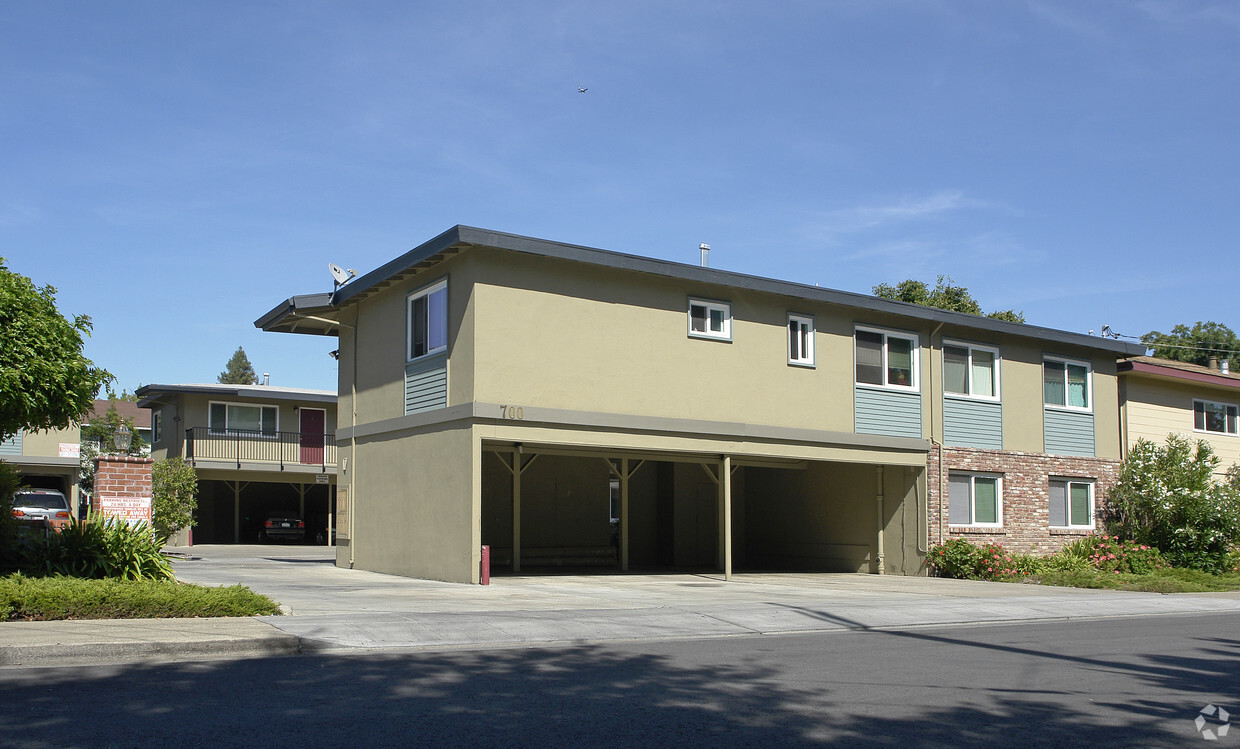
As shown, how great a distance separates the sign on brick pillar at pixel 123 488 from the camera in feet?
50.4

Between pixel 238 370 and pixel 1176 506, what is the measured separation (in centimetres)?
10478

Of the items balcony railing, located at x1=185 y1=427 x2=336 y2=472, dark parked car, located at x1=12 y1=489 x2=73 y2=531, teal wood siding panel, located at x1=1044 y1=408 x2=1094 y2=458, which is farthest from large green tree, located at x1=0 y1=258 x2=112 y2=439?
balcony railing, located at x1=185 y1=427 x2=336 y2=472

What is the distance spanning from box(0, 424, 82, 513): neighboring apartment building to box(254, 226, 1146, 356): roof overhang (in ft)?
65.7

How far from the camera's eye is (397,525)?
2025 centimetres

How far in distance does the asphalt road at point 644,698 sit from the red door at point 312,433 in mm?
29671

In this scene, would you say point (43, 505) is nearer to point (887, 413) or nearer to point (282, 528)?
point (282, 528)

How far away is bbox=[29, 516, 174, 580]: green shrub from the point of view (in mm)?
13375

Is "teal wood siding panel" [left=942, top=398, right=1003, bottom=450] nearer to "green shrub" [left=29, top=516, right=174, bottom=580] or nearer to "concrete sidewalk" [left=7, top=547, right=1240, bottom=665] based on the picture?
"concrete sidewalk" [left=7, top=547, right=1240, bottom=665]

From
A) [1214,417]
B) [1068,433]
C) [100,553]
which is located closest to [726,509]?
[1068,433]

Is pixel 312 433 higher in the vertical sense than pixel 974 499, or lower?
higher

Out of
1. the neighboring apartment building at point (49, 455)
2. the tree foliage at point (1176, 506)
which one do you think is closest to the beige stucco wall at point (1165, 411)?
the tree foliage at point (1176, 506)

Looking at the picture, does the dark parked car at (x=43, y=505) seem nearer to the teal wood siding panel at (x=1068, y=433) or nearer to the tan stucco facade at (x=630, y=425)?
the tan stucco facade at (x=630, y=425)

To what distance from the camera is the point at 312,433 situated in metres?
38.8

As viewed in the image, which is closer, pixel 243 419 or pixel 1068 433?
pixel 1068 433
